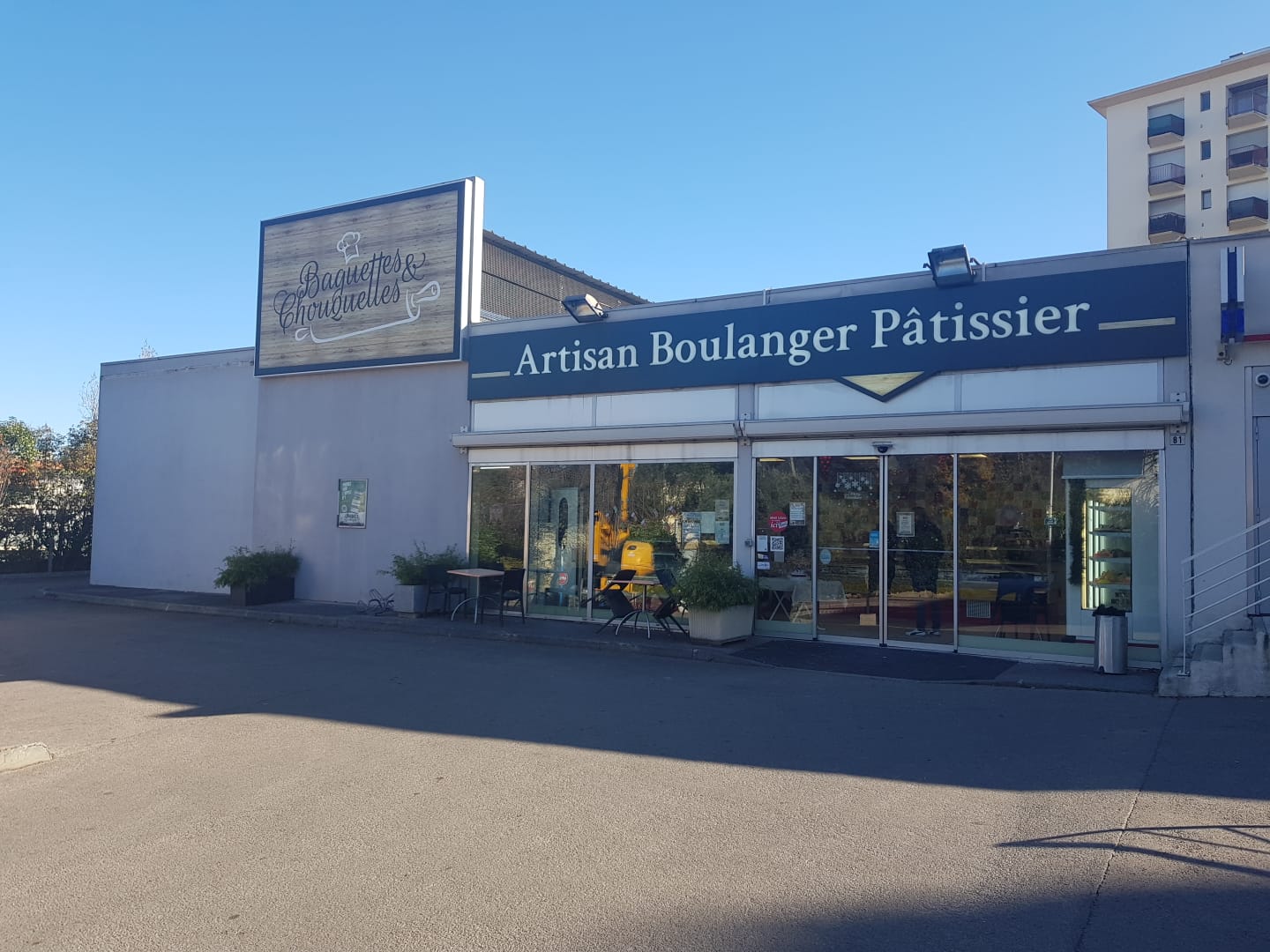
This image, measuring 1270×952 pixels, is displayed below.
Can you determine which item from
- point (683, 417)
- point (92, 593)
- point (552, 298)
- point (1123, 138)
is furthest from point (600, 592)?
point (1123, 138)

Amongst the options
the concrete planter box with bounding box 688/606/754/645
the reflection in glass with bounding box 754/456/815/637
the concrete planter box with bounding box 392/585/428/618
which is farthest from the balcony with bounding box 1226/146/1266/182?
the concrete planter box with bounding box 392/585/428/618

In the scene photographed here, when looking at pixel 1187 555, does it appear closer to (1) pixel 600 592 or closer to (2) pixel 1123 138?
(1) pixel 600 592

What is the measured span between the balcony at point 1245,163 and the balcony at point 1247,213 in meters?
1.32

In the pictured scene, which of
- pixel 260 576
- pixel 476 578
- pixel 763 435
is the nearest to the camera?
pixel 763 435

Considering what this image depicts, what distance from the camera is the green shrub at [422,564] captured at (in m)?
15.8

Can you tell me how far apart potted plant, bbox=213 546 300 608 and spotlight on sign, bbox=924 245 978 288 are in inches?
497

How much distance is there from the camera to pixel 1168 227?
179 ft

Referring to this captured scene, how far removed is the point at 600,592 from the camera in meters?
14.1

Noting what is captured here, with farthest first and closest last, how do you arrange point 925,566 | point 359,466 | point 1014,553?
1. point 359,466
2. point 925,566
3. point 1014,553

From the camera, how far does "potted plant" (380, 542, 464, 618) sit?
51.5 ft

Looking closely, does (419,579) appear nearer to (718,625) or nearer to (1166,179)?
(718,625)

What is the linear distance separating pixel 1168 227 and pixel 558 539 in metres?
52.2

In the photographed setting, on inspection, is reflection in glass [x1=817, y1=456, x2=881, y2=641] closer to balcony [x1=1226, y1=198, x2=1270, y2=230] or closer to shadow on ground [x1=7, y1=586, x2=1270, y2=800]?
shadow on ground [x1=7, y1=586, x2=1270, y2=800]

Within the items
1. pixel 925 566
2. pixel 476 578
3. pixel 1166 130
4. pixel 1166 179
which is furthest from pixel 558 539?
pixel 1166 130
